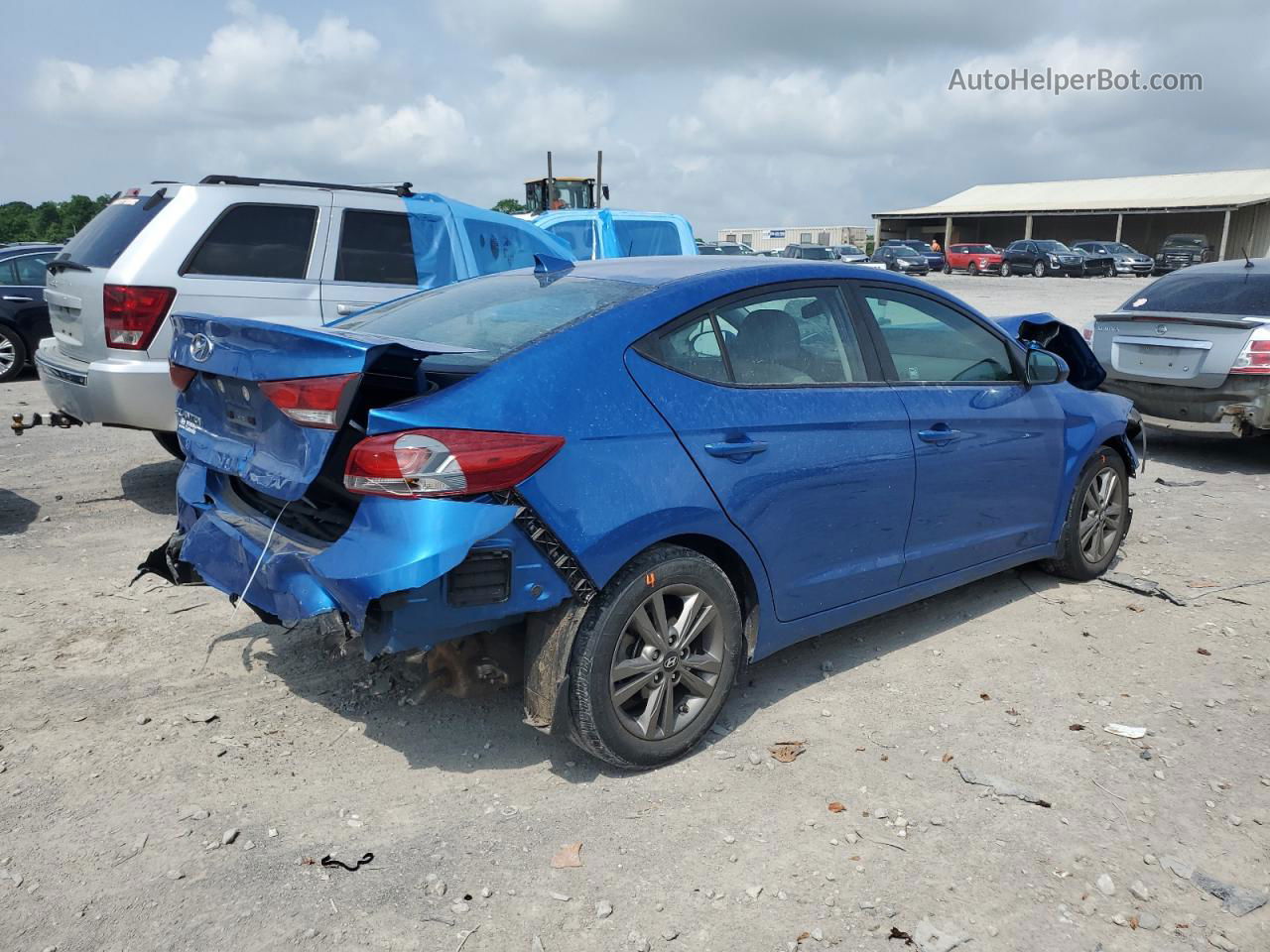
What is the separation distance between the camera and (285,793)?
3420 millimetres

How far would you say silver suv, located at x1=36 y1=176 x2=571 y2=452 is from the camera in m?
6.19

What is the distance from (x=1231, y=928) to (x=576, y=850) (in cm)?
182

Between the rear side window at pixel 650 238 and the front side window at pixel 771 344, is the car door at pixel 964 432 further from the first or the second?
the rear side window at pixel 650 238

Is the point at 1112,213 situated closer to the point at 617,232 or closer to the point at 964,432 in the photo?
the point at 617,232

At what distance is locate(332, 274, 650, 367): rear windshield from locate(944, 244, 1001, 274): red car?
45.9 m

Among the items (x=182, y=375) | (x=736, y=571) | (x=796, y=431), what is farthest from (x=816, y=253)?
(x=182, y=375)

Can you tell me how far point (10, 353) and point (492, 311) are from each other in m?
11.4

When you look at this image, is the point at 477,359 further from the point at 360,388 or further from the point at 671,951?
the point at 671,951

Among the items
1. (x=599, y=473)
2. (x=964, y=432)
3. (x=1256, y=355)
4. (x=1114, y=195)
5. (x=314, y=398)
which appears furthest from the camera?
(x=1114, y=195)

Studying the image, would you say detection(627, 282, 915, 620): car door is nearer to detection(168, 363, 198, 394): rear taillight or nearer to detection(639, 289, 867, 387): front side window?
detection(639, 289, 867, 387): front side window

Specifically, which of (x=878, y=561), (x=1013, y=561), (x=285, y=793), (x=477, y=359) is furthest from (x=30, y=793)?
(x=1013, y=561)

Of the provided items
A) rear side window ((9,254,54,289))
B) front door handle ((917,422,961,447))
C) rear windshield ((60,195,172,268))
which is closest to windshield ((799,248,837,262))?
rear side window ((9,254,54,289))

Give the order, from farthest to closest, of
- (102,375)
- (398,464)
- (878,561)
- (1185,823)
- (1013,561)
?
(102,375) < (1013,561) < (878,561) < (1185,823) < (398,464)

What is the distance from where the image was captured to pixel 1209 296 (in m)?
8.87
